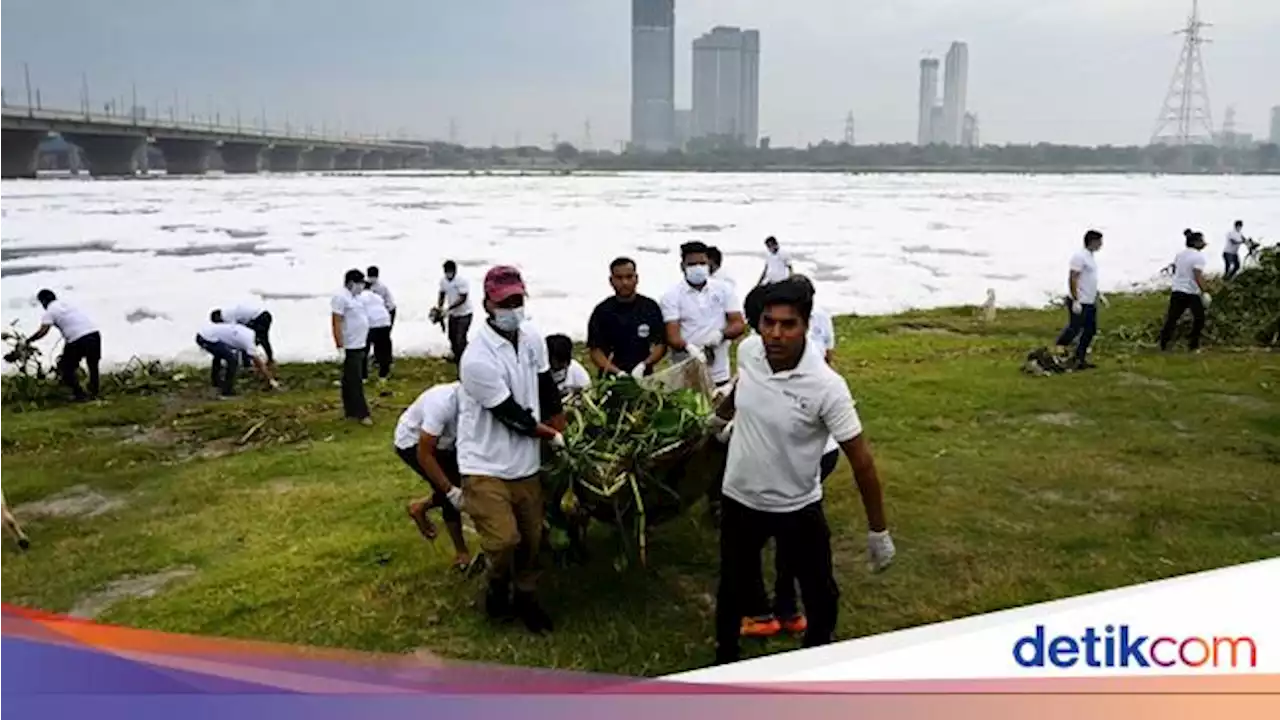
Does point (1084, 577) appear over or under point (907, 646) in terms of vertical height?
under

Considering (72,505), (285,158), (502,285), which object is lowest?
(72,505)

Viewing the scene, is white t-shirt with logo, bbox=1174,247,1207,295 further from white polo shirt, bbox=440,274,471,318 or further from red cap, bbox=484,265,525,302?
red cap, bbox=484,265,525,302

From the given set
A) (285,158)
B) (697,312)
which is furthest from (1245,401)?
(285,158)

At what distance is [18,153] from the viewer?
42625 millimetres

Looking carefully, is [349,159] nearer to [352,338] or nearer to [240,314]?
[240,314]

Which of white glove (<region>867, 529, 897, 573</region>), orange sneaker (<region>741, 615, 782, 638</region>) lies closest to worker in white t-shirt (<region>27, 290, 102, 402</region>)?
orange sneaker (<region>741, 615, 782, 638</region>)

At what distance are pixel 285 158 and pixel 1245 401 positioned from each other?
77627 millimetres

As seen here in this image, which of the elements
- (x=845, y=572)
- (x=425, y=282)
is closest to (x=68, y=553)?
(x=845, y=572)

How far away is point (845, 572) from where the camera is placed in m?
5.06

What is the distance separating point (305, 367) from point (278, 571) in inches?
289

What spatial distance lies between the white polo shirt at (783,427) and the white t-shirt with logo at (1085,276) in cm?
743

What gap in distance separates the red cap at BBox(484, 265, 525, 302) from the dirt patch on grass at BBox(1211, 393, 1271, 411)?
6.82 meters

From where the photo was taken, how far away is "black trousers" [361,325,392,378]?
435 inches

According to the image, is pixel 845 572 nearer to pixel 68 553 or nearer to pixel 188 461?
pixel 68 553
